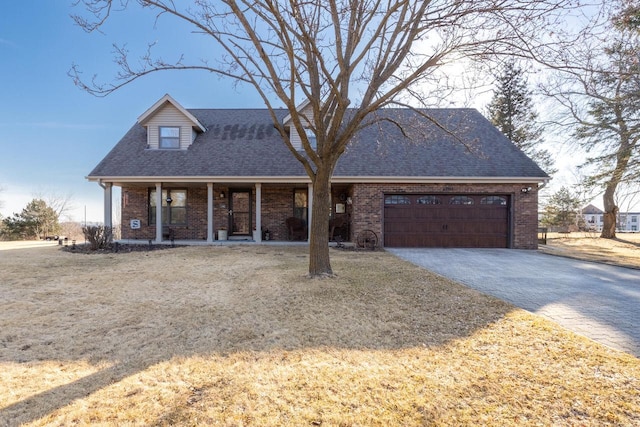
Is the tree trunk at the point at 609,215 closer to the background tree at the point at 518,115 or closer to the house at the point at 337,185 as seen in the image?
the background tree at the point at 518,115

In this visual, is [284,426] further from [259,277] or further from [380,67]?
[380,67]

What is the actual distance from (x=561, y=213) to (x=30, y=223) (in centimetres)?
4195

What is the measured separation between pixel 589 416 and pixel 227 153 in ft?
42.3

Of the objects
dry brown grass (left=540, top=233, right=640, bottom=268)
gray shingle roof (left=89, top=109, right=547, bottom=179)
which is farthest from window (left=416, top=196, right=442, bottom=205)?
dry brown grass (left=540, top=233, right=640, bottom=268)

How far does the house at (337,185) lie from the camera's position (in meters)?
11.5

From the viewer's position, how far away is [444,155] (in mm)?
12477

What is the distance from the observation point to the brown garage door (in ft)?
38.1

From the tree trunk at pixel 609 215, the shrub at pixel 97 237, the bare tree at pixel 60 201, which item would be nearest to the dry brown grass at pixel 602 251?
the tree trunk at pixel 609 215

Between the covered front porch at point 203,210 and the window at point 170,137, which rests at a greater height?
the window at point 170,137

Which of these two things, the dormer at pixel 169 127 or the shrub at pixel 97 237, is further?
the dormer at pixel 169 127

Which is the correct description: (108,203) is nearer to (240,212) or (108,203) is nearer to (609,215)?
(240,212)

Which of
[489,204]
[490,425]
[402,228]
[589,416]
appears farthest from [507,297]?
[489,204]

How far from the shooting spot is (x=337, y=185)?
41.3ft

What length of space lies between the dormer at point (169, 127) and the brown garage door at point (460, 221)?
10.3 meters
